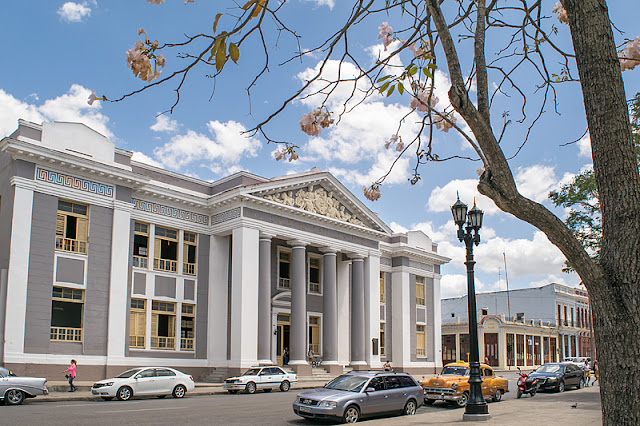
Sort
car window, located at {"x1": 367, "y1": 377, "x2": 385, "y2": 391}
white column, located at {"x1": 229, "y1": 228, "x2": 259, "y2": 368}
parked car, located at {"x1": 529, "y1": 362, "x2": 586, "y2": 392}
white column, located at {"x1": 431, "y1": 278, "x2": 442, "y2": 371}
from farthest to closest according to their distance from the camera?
white column, located at {"x1": 431, "y1": 278, "x2": 442, "y2": 371} → white column, located at {"x1": 229, "y1": 228, "x2": 259, "y2": 368} → parked car, located at {"x1": 529, "y1": 362, "x2": 586, "y2": 392} → car window, located at {"x1": 367, "y1": 377, "x2": 385, "y2": 391}

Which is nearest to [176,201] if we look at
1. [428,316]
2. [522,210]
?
[428,316]

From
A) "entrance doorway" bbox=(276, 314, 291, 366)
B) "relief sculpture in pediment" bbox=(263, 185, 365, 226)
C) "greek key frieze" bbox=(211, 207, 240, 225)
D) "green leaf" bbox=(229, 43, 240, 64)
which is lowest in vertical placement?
"entrance doorway" bbox=(276, 314, 291, 366)

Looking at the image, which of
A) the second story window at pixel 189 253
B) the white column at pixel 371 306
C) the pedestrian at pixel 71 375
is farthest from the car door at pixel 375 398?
the white column at pixel 371 306

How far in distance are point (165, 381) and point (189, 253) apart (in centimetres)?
1171

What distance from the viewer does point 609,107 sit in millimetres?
4406

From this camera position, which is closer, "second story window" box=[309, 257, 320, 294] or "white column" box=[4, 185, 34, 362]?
"white column" box=[4, 185, 34, 362]

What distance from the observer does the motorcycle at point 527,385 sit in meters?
28.5

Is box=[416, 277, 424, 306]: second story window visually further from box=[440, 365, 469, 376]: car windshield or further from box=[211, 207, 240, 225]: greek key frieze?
box=[440, 365, 469, 376]: car windshield

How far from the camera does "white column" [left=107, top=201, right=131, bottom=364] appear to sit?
97.2ft

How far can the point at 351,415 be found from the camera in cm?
1698

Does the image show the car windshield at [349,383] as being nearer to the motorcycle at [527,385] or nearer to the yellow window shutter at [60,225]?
the motorcycle at [527,385]

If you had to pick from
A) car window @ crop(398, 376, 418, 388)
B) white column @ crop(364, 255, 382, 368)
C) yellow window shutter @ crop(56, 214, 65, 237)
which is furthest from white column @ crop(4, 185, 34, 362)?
white column @ crop(364, 255, 382, 368)

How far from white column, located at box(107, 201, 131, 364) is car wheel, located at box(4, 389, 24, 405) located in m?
8.70

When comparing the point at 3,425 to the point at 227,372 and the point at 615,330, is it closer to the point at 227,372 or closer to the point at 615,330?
the point at 615,330
